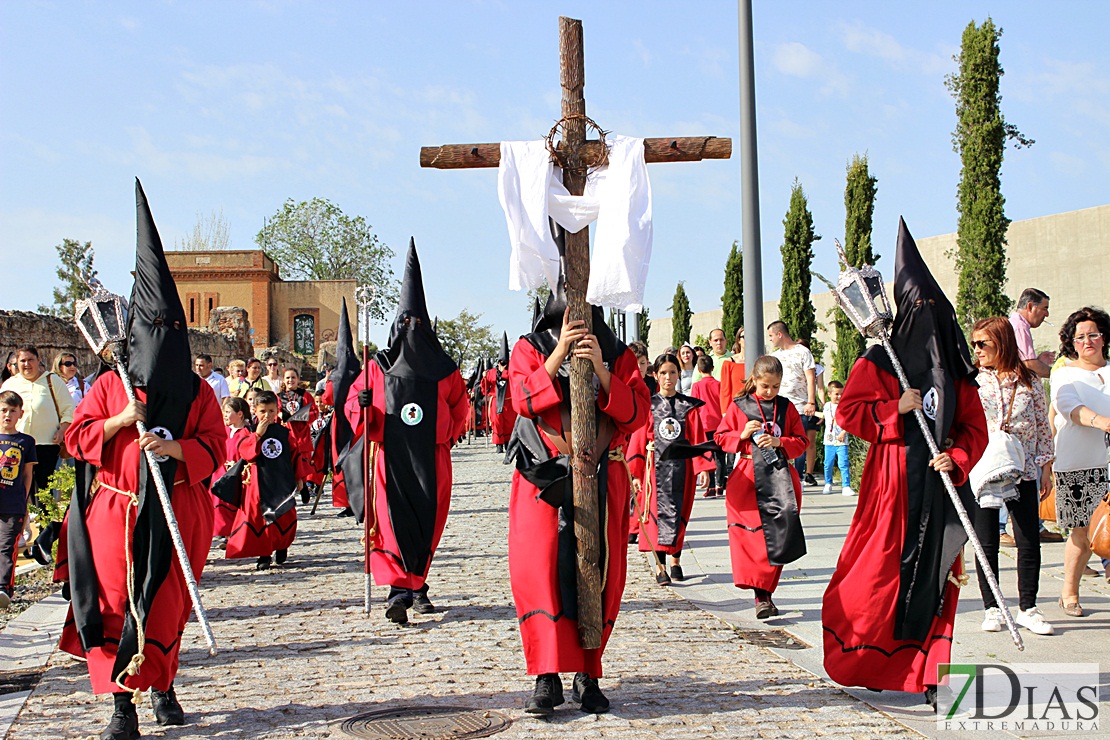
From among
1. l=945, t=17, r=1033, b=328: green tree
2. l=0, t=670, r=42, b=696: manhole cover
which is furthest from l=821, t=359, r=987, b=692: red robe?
l=945, t=17, r=1033, b=328: green tree

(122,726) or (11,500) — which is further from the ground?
(11,500)

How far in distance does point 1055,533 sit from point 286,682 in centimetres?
731

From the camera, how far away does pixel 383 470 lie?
27.3 feet

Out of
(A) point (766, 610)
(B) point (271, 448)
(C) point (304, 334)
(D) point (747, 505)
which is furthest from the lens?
(C) point (304, 334)

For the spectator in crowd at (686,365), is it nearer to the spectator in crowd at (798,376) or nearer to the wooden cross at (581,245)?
the spectator in crowd at (798,376)

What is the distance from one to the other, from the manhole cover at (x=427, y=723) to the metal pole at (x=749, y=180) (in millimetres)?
7387

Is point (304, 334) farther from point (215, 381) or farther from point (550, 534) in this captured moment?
point (550, 534)

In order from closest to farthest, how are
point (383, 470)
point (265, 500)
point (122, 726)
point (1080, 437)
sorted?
point (122, 726) → point (1080, 437) → point (383, 470) → point (265, 500)

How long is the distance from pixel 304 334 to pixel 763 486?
52659 millimetres

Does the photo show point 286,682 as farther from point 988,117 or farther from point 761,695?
point 988,117

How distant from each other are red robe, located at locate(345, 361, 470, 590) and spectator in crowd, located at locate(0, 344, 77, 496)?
341cm

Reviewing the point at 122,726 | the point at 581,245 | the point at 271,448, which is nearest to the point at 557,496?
the point at 581,245

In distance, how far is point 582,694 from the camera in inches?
209

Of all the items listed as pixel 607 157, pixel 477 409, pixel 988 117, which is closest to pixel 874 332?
pixel 607 157
